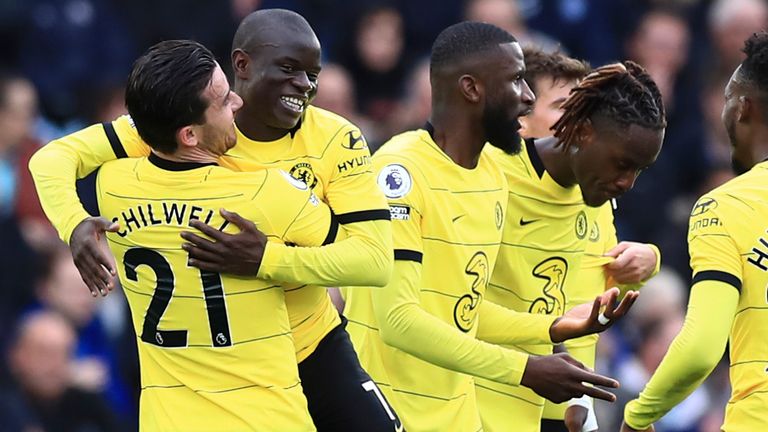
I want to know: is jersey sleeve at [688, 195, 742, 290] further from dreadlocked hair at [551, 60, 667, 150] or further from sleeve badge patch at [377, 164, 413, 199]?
sleeve badge patch at [377, 164, 413, 199]

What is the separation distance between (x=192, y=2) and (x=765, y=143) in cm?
666

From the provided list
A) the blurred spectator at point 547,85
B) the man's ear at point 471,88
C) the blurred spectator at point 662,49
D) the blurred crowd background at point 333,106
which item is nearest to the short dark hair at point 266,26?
the man's ear at point 471,88

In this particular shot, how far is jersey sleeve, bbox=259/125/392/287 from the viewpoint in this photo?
531 cm

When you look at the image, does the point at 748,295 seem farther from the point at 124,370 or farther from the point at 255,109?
the point at 124,370

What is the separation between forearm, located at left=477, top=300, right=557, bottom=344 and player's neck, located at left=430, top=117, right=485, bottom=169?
611 millimetres

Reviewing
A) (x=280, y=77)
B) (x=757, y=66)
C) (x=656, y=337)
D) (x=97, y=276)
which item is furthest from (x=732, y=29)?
(x=97, y=276)

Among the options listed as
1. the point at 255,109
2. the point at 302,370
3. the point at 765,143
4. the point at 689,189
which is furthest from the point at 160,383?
the point at 689,189

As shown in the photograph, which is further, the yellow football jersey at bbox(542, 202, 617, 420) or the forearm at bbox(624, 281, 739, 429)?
the yellow football jersey at bbox(542, 202, 617, 420)

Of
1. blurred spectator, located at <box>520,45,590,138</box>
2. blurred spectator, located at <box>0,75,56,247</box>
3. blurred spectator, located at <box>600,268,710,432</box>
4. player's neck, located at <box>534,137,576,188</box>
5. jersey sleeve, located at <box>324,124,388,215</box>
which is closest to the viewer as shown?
jersey sleeve, located at <box>324,124,388,215</box>

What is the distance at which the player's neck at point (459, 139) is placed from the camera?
631 centimetres

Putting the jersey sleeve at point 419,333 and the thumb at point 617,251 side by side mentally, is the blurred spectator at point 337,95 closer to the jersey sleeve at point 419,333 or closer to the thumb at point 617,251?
the thumb at point 617,251

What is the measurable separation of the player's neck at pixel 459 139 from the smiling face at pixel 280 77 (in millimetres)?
718

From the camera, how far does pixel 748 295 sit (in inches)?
219

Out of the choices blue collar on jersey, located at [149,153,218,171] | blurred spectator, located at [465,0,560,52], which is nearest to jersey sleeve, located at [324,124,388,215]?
blue collar on jersey, located at [149,153,218,171]
